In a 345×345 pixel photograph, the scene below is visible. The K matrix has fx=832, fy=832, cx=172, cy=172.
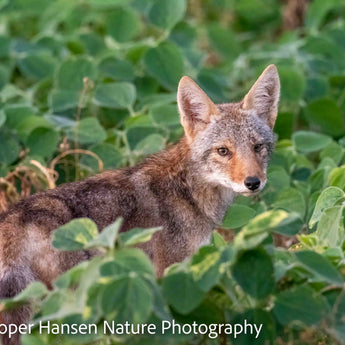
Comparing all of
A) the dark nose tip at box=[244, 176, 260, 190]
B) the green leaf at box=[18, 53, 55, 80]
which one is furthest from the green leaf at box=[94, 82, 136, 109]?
the dark nose tip at box=[244, 176, 260, 190]

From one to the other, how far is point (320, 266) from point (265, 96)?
87.9 inches

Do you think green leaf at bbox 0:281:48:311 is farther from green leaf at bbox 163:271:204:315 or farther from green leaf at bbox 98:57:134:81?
green leaf at bbox 98:57:134:81

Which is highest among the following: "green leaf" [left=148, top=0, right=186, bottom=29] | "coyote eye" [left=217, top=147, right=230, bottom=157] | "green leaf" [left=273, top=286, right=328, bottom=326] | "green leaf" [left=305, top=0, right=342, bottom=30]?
"green leaf" [left=148, top=0, right=186, bottom=29]

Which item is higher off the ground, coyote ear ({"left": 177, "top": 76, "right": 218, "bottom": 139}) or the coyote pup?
coyote ear ({"left": 177, "top": 76, "right": 218, "bottom": 139})

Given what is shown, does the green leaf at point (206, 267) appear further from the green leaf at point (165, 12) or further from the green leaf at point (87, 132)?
the green leaf at point (165, 12)

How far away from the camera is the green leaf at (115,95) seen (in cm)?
811

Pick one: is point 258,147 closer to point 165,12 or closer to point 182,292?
point 182,292

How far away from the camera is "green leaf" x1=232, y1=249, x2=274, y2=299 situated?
4.49 meters

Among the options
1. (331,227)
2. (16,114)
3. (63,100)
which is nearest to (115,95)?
(63,100)

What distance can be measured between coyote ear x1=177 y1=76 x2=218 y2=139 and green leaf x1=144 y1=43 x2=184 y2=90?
2.36m

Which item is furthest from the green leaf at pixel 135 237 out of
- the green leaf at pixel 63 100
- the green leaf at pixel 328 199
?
the green leaf at pixel 63 100

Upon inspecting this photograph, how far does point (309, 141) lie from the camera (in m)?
7.93

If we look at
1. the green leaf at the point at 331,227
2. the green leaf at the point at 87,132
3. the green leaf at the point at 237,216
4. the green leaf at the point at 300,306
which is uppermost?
the green leaf at the point at 87,132

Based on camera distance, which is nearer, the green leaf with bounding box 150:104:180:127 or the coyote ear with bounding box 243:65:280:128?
the coyote ear with bounding box 243:65:280:128
